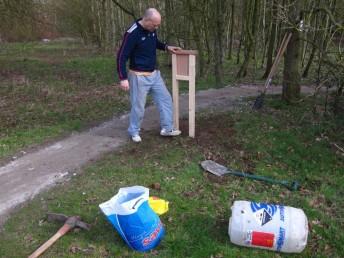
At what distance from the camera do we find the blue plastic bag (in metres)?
3.66

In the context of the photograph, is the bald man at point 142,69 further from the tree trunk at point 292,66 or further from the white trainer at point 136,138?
the tree trunk at point 292,66

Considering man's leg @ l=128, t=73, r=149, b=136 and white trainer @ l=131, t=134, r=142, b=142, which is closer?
man's leg @ l=128, t=73, r=149, b=136

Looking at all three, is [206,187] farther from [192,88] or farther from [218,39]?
[218,39]

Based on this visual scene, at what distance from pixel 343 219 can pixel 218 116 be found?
362cm

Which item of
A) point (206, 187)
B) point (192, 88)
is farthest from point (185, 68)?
point (206, 187)

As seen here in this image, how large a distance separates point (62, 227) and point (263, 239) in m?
1.89

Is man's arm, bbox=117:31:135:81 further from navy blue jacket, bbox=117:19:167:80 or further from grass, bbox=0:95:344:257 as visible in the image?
grass, bbox=0:95:344:257

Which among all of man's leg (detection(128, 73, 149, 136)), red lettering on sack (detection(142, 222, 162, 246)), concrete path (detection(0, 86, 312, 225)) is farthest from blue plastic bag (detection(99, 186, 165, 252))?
man's leg (detection(128, 73, 149, 136))

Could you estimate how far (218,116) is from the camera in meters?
7.76

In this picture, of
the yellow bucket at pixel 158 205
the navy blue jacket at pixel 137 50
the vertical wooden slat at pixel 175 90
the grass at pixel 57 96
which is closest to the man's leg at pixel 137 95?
the navy blue jacket at pixel 137 50

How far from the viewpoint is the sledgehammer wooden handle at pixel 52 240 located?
→ 3756 mm

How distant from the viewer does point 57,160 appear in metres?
5.95

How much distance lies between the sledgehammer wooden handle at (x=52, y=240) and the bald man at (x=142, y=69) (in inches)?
92.2

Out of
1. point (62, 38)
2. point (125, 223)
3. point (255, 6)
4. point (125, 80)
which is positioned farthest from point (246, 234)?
point (62, 38)
